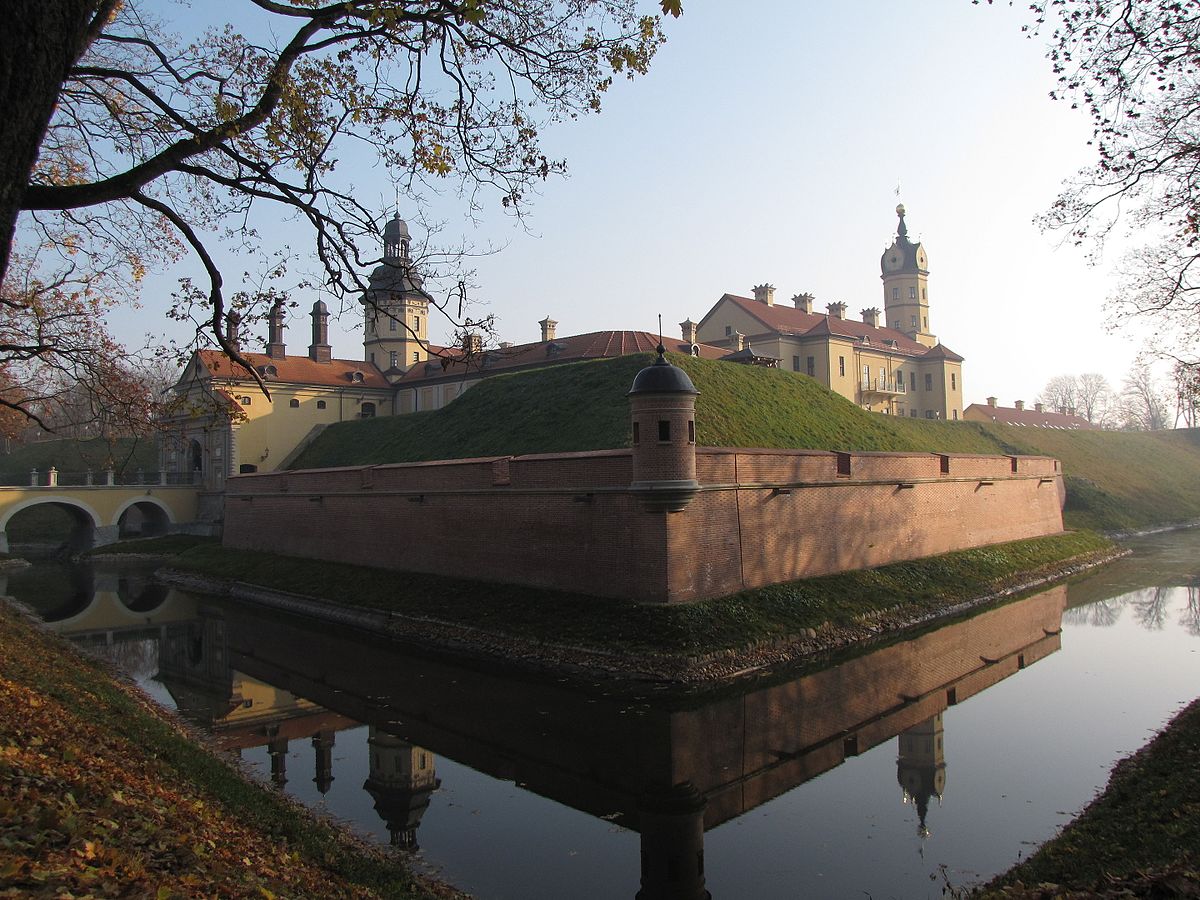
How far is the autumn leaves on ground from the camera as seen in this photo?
12.4 feet

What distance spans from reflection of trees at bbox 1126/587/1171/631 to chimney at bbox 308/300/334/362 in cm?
3569

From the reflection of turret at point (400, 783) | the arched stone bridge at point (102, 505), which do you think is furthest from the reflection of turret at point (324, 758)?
the arched stone bridge at point (102, 505)

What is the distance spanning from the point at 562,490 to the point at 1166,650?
1111cm

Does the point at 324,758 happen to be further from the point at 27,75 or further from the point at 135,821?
the point at 27,75

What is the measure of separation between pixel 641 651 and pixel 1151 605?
13.8m

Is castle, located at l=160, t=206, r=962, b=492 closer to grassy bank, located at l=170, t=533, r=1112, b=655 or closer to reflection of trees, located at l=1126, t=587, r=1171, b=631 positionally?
grassy bank, located at l=170, t=533, r=1112, b=655

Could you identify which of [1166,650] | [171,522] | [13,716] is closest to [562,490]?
[13,716]

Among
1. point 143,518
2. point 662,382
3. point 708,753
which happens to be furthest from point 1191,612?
point 143,518

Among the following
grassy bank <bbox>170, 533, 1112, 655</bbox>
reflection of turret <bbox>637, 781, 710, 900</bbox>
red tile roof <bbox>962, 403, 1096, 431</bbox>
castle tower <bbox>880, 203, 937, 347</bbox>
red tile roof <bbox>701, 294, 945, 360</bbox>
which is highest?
castle tower <bbox>880, 203, 937, 347</bbox>

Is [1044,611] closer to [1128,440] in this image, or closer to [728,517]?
[728,517]

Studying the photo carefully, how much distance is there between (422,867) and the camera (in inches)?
271

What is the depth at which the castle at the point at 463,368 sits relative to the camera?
36344mm

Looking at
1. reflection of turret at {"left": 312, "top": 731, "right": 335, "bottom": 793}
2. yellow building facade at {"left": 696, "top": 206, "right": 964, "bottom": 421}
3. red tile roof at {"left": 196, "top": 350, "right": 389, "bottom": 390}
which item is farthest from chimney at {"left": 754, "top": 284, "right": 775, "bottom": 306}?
reflection of turret at {"left": 312, "top": 731, "right": 335, "bottom": 793}

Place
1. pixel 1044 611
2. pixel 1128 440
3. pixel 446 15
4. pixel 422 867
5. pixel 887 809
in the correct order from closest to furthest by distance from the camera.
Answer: pixel 446 15 → pixel 422 867 → pixel 887 809 → pixel 1044 611 → pixel 1128 440
